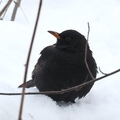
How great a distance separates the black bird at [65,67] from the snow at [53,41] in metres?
0.15

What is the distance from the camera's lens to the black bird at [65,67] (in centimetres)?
386

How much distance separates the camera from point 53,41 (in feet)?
20.2

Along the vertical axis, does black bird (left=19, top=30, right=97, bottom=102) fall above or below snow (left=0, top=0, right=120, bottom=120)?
above

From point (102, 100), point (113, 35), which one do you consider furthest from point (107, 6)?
point (102, 100)

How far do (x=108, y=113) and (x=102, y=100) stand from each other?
359 mm

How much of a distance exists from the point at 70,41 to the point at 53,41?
210 centimetres

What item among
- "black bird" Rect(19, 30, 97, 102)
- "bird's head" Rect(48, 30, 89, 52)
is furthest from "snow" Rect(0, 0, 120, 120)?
"bird's head" Rect(48, 30, 89, 52)

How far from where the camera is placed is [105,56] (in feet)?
18.4

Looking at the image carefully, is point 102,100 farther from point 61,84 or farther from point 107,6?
point 107,6

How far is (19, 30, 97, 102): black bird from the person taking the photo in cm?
386

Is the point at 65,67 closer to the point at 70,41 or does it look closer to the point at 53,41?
the point at 70,41

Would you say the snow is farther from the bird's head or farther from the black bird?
the bird's head

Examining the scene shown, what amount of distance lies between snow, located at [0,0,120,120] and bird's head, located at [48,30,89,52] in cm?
47

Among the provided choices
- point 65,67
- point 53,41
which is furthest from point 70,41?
point 53,41
